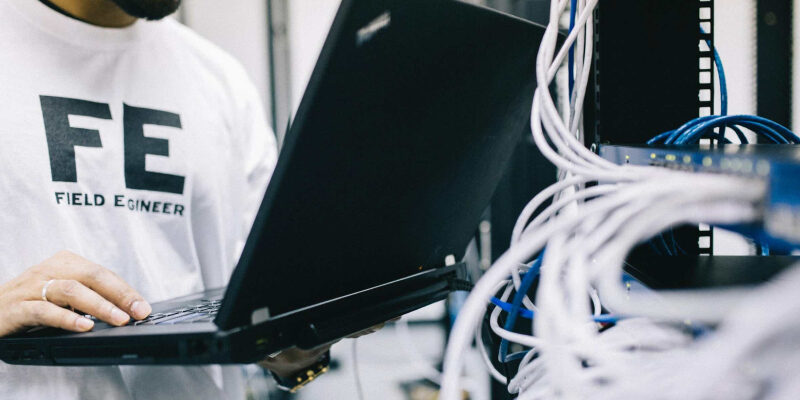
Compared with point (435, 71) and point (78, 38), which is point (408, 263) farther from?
point (78, 38)

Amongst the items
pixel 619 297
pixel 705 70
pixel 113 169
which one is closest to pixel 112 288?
pixel 113 169

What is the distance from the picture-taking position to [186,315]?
58 centimetres

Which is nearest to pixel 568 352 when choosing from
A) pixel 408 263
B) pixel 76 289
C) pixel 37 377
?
pixel 408 263

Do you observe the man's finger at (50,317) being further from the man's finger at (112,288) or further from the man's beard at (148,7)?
the man's beard at (148,7)

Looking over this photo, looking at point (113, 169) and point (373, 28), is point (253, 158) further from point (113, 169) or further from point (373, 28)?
point (373, 28)

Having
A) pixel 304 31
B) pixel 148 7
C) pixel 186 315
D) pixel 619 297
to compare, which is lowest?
pixel 186 315

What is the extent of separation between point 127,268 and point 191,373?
199 mm

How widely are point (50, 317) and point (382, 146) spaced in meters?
0.38

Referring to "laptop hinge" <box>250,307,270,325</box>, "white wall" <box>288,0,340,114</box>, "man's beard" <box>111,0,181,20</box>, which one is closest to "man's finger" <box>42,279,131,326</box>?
"laptop hinge" <box>250,307,270,325</box>

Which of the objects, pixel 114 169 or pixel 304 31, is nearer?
pixel 114 169

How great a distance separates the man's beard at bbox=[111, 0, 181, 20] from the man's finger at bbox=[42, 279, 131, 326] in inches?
20.2

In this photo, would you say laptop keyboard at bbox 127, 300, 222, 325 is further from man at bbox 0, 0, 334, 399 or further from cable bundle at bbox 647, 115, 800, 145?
cable bundle at bbox 647, 115, 800, 145

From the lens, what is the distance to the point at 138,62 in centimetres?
102

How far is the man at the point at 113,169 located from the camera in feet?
2.69
